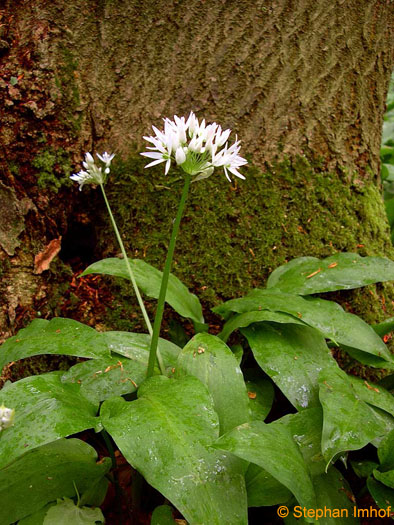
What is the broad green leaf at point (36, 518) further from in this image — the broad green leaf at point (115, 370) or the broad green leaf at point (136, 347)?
the broad green leaf at point (136, 347)

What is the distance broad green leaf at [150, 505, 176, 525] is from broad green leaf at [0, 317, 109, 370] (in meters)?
0.49

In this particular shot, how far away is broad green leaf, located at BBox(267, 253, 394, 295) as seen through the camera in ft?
6.33

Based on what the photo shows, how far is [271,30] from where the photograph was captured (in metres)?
2.25

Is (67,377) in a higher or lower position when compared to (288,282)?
lower

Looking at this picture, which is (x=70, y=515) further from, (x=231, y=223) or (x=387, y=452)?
(x=231, y=223)

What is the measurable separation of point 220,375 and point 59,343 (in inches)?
21.3

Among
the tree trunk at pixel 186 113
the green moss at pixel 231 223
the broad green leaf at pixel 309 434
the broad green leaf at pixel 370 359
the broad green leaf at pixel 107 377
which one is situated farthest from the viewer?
the green moss at pixel 231 223

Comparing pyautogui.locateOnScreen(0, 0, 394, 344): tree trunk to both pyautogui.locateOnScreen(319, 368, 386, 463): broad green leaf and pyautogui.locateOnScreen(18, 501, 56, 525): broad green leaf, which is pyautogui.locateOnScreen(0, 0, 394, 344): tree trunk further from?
pyautogui.locateOnScreen(18, 501, 56, 525): broad green leaf

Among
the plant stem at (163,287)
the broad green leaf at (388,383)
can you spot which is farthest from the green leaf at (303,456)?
the broad green leaf at (388,383)

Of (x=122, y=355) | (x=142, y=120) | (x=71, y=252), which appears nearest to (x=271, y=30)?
(x=142, y=120)

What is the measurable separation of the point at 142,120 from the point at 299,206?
90 cm

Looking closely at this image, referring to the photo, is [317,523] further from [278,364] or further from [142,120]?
[142,120]

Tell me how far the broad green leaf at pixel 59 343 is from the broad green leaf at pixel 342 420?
0.71m

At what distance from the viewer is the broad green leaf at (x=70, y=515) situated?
51.9 inches
